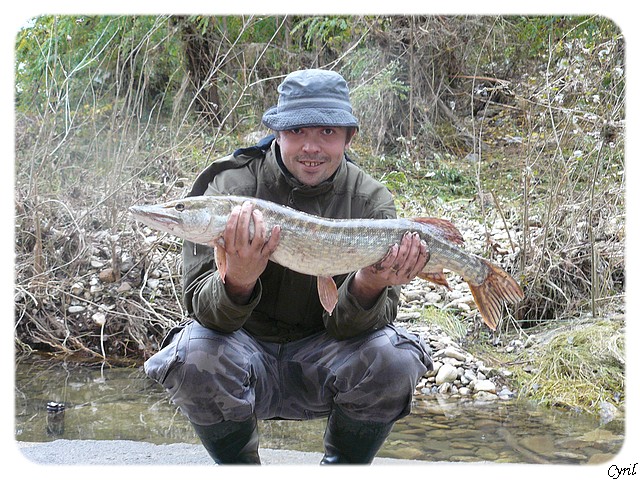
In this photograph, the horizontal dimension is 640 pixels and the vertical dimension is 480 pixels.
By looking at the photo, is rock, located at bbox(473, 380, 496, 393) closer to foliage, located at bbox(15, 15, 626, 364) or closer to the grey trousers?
foliage, located at bbox(15, 15, 626, 364)

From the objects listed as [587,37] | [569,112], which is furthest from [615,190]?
[587,37]

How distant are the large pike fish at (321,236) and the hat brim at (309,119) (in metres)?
0.34

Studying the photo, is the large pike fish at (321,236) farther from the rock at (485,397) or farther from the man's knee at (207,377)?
the rock at (485,397)

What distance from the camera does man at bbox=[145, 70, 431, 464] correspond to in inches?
106

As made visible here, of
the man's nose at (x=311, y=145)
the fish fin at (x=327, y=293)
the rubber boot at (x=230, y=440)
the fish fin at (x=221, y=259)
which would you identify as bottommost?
the rubber boot at (x=230, y=440)

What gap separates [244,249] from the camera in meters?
2.58

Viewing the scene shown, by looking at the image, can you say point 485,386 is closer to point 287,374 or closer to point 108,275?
point 287,374

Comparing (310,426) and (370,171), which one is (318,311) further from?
(370,171)

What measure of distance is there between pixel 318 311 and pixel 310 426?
1.56 meters

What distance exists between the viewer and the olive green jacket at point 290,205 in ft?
9.44

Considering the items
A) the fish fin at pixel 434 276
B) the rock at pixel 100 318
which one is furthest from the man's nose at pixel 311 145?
the rock at pixel 100 318

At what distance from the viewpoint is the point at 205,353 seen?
2697mm

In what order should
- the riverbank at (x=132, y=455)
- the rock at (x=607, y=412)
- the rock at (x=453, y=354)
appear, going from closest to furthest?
the riverbank at (x=132, y=455)
the rock at (x=607, y=412)
the rock at (x=453, y=354)

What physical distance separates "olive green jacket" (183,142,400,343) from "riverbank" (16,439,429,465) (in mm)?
717
